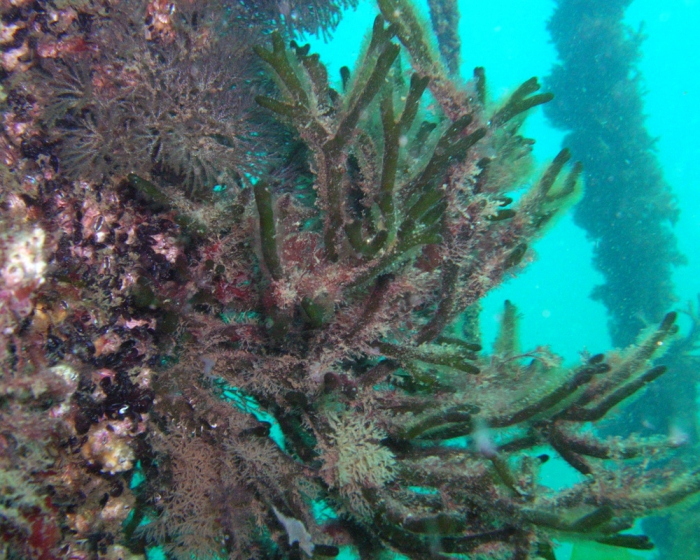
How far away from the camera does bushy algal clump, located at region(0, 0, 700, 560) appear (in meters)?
2.11

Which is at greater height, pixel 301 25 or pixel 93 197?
pixel 301 25

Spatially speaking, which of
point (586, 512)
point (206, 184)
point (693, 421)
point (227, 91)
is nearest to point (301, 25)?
point (227, 91)

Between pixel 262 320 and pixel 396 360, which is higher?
pixel 396 360

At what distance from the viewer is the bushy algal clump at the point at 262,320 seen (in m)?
2.11

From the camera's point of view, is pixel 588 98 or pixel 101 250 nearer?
pixel 101 250

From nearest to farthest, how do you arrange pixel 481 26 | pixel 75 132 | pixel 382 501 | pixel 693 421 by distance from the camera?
pixel 75 132
pixel 382 501
pixel 693 421
pixel 481 26

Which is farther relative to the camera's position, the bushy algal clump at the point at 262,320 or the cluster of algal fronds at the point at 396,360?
the cluster of algal fronds at the point at 396,360

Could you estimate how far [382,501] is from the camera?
7.77 ft

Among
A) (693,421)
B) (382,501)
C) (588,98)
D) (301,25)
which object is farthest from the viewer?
(588,98)

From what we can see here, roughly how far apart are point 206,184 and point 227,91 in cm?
61

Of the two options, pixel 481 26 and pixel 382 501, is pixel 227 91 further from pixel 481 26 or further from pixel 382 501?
pixel 481 26

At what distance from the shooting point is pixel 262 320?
266 cm

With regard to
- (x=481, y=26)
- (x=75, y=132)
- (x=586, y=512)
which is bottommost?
(x=586, y=512)

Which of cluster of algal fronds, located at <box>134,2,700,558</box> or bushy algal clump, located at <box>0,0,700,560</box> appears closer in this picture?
bushy algal clump, located at <box>0,0,700,560</box>
